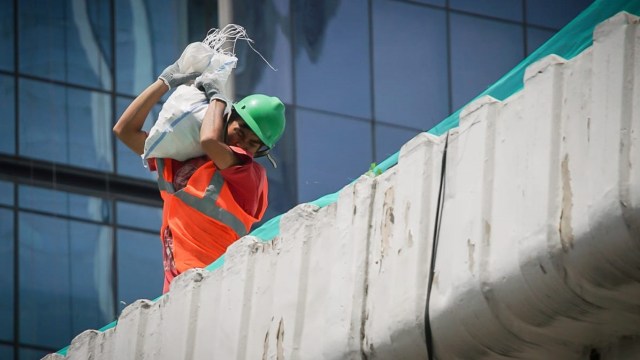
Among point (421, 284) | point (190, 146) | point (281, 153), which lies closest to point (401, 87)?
point (281, 153)

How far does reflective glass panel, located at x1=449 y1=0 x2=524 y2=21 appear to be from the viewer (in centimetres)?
3350

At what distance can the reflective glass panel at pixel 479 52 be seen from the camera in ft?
109

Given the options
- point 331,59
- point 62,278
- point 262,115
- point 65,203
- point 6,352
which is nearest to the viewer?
point 262,115

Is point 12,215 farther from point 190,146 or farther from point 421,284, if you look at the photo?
point 421,284

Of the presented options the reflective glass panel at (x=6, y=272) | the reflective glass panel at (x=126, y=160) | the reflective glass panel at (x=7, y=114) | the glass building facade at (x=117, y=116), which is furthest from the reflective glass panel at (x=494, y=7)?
the reflective glass panel at (x=6, y=272)

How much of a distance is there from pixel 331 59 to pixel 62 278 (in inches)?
220

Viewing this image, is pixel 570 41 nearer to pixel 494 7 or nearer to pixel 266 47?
pixel 266 47

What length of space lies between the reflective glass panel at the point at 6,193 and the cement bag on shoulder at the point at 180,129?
17925 millimetres

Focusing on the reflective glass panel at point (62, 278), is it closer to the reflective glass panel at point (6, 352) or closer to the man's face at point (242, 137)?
the reflective glass panel at point (6, 352)

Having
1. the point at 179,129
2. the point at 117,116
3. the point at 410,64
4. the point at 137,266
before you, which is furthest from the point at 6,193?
the point at 179,129

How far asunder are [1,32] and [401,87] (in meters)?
6.51

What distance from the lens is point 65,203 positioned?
30.4 metres

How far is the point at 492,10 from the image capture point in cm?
3388

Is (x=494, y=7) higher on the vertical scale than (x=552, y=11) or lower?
lower
